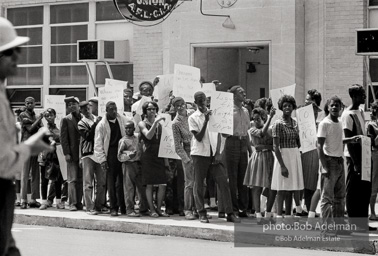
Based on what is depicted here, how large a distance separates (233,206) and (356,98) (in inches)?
127

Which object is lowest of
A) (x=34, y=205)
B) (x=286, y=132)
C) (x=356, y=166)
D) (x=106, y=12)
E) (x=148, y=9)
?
(x=34, y=205)

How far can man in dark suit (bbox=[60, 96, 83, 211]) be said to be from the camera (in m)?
16.3

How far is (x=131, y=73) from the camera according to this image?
22.7 metres

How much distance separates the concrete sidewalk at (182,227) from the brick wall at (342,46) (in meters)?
4.98

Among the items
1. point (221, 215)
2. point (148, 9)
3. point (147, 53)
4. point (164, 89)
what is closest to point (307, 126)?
point (221, 215)

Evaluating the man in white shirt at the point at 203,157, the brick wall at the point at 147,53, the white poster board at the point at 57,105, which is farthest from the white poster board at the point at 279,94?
the brick wall at the point at 147,53

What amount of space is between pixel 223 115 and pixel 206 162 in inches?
30.7

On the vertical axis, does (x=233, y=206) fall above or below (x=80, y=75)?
below

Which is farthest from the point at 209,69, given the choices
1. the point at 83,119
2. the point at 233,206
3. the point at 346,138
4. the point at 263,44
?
the point at 346,138

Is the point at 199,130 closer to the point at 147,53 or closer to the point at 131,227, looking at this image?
the point at 131,227

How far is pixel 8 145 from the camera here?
525 centimetres

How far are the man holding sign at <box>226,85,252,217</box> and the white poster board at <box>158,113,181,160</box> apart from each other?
1034 mm

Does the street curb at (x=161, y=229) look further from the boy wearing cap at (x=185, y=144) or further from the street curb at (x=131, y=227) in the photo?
the boy wearing cap at (x=185, y=144)

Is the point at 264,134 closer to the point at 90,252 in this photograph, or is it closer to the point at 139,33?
the point at 90,252
